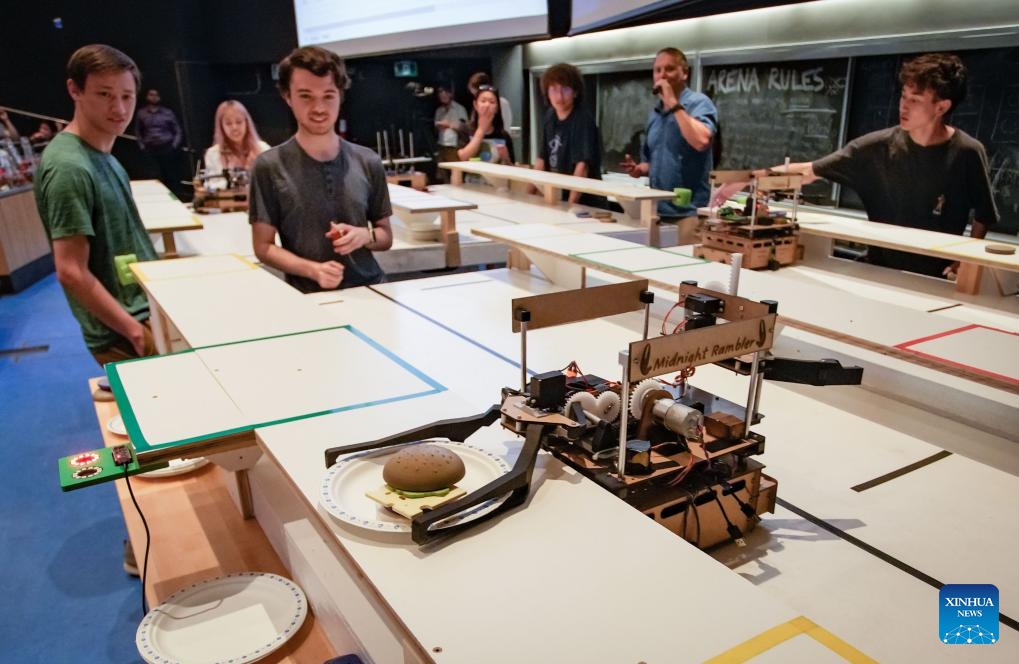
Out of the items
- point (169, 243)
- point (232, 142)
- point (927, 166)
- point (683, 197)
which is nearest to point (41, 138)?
point (232, 142)

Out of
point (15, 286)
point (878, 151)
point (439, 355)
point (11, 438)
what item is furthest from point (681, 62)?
point (15, 286)

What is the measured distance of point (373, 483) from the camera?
42.0 inches

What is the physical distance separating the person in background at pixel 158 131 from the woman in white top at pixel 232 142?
4188mm

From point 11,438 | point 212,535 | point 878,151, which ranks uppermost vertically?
point 878,151

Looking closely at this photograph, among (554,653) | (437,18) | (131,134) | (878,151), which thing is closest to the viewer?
(554,653)

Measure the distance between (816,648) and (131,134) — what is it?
10291 millimetres

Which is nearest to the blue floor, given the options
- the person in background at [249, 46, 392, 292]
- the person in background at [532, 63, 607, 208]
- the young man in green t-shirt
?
the young man in green t-shirt

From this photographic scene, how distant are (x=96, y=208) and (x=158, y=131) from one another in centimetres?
758

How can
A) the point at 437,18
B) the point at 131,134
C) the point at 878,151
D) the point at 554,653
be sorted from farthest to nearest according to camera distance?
the point at 131,134 < the point at 437,18 < the point at 878,151 < the point at 554,653

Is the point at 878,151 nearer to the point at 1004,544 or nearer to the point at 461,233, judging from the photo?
the point at 461,233

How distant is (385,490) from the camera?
1012 mm

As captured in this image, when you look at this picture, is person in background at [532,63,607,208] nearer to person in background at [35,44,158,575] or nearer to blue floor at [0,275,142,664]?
person in background at [35,44,158,575]

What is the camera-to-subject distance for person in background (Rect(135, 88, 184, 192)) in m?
8.77

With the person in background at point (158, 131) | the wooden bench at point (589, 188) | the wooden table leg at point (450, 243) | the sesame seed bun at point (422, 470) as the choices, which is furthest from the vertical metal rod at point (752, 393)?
the person in background at point (158, 131)
